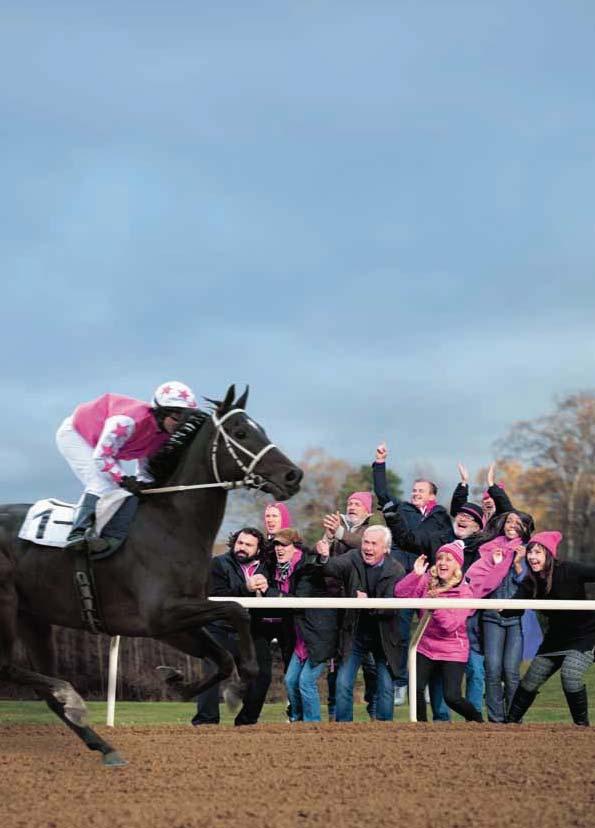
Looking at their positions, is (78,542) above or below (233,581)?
above

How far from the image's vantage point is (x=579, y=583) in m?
8.84

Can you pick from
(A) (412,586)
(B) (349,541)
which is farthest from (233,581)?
(A) (412,586)

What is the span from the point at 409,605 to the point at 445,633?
0.55 metres

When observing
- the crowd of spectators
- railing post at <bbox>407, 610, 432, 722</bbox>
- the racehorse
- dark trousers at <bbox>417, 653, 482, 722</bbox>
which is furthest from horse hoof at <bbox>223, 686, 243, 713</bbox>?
dark trousers at <bbox>417, 653, 482, 722</bbox>

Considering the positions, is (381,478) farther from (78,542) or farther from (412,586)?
(78,542)

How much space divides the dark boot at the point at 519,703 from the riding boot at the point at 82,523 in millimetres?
3551

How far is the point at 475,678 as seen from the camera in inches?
368

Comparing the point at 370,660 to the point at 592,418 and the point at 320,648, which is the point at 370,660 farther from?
the point at 592,418

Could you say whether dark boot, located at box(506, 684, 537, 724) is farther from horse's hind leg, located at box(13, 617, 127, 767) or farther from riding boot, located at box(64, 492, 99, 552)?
riding boot, located at box(64, 492, 99, 552)

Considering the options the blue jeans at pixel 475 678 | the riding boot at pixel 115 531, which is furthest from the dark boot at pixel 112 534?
the blue jeans at pixel 475 678

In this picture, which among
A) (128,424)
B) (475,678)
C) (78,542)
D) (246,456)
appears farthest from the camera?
(475,678)

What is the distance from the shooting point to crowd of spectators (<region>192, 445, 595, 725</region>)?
341 inches

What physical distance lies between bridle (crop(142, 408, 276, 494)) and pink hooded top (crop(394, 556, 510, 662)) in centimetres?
258

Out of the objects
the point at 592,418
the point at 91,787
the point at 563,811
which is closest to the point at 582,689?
the point at 563,811
